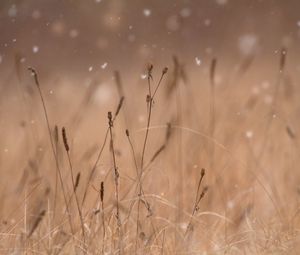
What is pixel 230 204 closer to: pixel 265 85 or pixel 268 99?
pixel 268 99

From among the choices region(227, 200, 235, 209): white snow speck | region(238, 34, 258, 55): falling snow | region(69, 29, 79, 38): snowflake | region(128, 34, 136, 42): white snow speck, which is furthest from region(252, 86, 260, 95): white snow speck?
region(227, 200, 235, 209): white snow speck

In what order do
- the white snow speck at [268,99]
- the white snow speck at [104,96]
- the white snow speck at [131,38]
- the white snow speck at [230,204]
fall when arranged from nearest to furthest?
the white snow speck at [230,204] < the white snow speck at [268,99] < the white snow speck at [104,96] < the white snow speck at [131,38]

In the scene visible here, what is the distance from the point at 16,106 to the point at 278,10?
3246 mm

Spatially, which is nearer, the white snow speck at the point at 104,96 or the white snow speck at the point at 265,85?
the white snow speck at the point at 265,85

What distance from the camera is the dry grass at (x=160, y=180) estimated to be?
2645mm

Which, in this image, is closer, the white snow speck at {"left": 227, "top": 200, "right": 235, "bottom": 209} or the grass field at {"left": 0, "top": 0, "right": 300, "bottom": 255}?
the grass field at {"left": 0, "top": 0, "right": 300, "bottom": 255}

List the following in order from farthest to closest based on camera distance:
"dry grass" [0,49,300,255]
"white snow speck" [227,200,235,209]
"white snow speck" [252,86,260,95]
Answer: "white snow speck" [252,86,260,95] < "white snow speck" [227,200,235,209] < "dry grass" [0,49,300,255]

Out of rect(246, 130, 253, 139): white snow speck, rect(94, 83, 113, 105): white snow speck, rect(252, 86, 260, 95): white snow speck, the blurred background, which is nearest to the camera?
rect(246, 130, 253, 139): white snow speck

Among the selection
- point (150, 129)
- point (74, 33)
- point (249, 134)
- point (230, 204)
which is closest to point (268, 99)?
point (150, 129)

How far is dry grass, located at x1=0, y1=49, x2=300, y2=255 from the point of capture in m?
2.64

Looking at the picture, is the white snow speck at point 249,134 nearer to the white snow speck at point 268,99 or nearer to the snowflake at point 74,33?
the white snow speck at point 268,99

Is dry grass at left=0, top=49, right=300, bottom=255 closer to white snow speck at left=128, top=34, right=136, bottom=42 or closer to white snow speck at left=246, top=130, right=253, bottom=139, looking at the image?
white snow speck at left=246, top=130, right=253, bottom=139

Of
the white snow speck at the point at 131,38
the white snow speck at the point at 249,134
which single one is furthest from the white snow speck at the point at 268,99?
the white snow speck at the point at 131,38

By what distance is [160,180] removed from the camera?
12.2 ft
